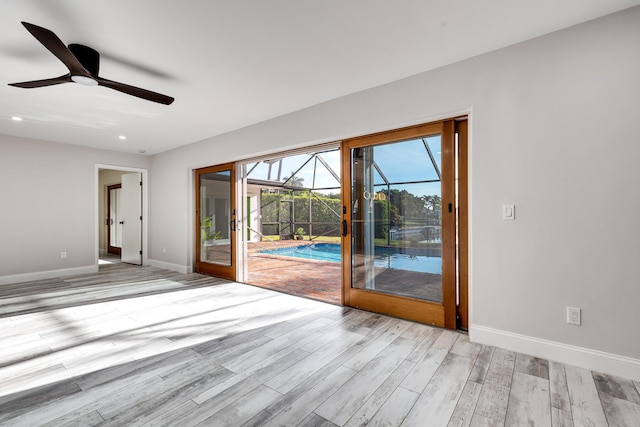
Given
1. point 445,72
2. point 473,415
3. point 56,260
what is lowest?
point 473,415

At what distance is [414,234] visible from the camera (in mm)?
3062

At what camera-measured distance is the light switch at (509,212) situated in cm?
239

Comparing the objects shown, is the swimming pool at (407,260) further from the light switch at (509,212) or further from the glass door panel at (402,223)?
the light switch at (509,212)

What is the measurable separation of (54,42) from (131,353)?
7.59 ft

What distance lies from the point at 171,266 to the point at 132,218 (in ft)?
5.81

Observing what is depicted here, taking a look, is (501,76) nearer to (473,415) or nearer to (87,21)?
(473,415)

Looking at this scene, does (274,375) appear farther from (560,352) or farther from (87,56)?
(87,56)

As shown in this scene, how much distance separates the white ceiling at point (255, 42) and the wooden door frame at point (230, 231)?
5.18ft

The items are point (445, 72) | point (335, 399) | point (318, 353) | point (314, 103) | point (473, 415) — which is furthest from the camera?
point (314, 103)

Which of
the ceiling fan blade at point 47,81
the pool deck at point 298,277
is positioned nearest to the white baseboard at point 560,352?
the pool deck at point 298,277

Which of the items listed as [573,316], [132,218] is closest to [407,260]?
[573,316]

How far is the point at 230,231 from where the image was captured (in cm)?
507

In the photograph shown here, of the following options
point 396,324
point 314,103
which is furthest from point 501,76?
point 396,324

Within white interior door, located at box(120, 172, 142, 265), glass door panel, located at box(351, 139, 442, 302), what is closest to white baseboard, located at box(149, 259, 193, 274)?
white interior door, located at box(120, 172, 142, 265)
